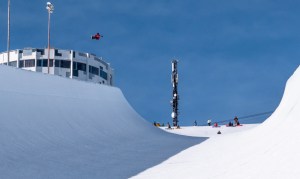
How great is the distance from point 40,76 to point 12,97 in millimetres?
3569

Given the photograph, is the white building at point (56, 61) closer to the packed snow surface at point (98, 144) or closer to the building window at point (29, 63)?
the building window at point (29, 63)

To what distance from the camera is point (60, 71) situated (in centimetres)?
6225

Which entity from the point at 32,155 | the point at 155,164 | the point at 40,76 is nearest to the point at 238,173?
the point at 155,164

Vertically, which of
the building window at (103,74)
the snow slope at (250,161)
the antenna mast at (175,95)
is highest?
the building window at (103,74)

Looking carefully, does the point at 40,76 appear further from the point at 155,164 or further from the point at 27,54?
the point at 27,54

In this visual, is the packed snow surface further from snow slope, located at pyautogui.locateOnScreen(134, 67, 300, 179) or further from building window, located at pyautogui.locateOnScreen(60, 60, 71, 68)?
building window, located at pyautogui.locateOnScreen(60, 60, 71, 68)

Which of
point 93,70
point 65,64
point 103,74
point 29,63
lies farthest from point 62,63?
point 103,74

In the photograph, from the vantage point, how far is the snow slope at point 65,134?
39.4ft

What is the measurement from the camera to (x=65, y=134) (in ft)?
58.3

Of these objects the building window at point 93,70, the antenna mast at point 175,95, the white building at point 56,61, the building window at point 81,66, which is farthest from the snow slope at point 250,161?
the building window at point 93,70

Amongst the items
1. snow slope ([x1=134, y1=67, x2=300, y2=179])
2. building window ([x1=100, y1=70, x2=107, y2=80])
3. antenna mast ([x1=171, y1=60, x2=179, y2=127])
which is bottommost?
snow slope ([x1=134, y1=67, x2=300, y2=179])

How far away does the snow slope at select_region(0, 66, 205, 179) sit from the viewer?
1201 centimetres

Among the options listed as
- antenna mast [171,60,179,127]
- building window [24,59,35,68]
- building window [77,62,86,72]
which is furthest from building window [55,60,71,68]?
antenna mast [171,60,179,127]

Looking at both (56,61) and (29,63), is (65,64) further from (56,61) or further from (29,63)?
(29,63)
